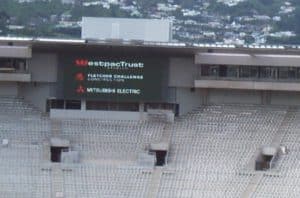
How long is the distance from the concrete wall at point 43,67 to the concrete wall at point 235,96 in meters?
6.94

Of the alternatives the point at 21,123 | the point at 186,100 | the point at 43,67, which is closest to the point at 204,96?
the point at 186,100

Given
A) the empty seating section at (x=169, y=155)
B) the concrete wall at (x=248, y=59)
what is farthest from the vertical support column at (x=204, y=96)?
the concrete wall at (x=248, y=59)

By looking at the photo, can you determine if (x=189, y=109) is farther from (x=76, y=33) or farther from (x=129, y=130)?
(x=76, y=33)

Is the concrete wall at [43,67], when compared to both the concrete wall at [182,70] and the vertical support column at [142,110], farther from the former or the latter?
the concrete wall at [182,70]

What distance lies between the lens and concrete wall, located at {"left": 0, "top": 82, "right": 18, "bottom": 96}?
141 feet

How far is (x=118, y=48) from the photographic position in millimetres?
41500

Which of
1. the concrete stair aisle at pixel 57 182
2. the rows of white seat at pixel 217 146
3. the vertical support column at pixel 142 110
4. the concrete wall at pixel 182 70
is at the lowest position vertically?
the concrete stair aisle at pixel 57 182

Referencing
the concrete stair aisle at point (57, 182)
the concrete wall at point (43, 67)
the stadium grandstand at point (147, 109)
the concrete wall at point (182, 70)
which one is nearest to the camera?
the concrete stair aisle at point (57, 182)

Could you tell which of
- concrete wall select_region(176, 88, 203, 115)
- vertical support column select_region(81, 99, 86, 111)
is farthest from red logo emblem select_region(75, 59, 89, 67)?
concrete wall select_region(176, 88, 203, 115)

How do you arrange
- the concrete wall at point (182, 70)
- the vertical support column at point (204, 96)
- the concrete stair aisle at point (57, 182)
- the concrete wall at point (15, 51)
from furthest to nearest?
the vertical support column at point (204, 96) < the concrete wall at point (182, 70) < the concrete wall at point (15, 51) < the concrete stair aisle at point (57, 182)

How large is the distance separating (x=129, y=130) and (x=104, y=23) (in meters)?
6.35

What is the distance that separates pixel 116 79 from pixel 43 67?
336cm

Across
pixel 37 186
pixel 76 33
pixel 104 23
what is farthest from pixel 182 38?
pixel 37 186

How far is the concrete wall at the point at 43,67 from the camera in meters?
42.6
